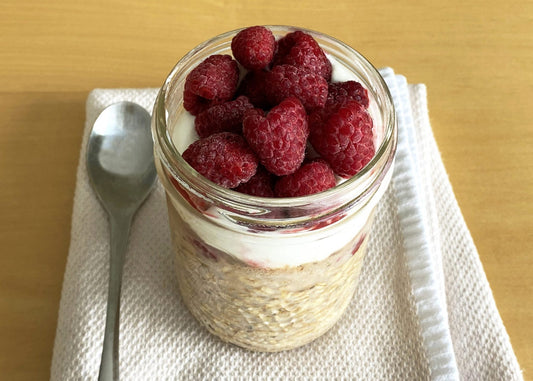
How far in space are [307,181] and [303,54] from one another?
0.47 feet

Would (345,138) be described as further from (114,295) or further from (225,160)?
(114,295)

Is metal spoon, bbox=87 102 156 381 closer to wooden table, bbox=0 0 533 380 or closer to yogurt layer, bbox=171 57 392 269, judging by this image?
wooden table, bbox=0 0 533 380

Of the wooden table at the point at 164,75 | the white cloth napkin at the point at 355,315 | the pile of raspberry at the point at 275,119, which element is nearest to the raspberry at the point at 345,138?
the pile of raspberry at the point at 275,119

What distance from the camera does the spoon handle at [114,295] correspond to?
2.14 ft

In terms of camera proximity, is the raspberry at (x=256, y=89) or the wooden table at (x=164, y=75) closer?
the raspberry at (x=256, y=89)

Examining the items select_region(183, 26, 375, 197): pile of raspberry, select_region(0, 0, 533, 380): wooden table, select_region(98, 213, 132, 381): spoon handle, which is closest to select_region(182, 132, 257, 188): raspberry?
select_region(183, 26, 375, 197): pile of raspberry

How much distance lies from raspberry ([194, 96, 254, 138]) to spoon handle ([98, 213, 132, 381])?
26 centimetres

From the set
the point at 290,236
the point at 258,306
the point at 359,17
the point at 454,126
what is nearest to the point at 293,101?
the point at 290,236

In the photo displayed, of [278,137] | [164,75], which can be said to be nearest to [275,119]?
[278,137]

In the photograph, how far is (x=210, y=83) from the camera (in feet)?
1.79

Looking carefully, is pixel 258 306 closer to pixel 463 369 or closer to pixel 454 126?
pixel 463 369

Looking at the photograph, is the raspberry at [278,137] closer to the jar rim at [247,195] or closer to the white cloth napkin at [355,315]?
the jar rim at [247,195]

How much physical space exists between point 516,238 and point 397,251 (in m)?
0.19

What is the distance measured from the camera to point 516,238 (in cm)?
83
